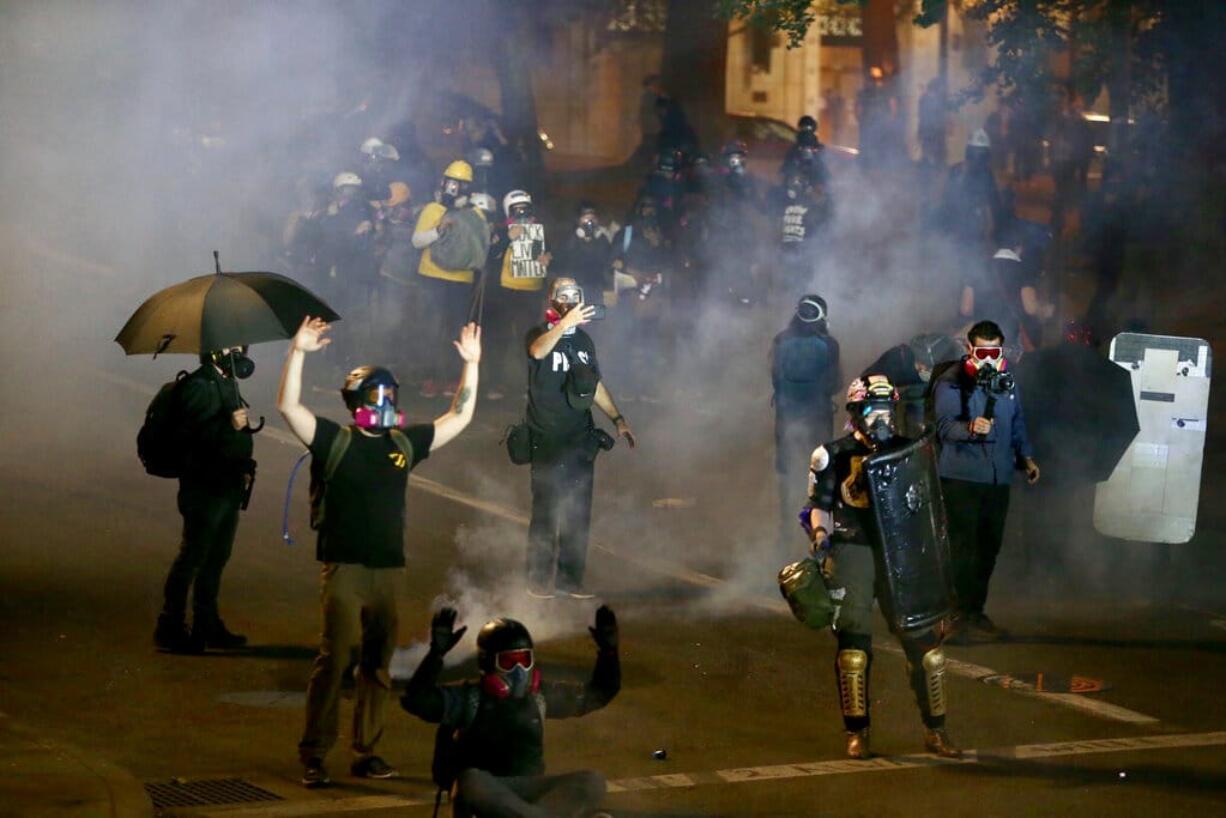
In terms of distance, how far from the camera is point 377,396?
26.5 ft

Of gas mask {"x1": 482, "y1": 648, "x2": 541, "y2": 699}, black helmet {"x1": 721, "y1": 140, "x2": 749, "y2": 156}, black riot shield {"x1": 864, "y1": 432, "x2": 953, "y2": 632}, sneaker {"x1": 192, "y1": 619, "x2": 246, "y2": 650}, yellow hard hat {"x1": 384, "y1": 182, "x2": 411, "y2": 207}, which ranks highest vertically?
black helmet {"x1": 721, "y1": 140, "x2": 749, "y2": 156}

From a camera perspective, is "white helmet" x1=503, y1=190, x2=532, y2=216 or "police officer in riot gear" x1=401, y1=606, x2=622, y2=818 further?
"white helmet" x1=503, y1=190, x2=532, y2=216

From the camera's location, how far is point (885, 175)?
25.0m

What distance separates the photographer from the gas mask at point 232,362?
10172 millimetres

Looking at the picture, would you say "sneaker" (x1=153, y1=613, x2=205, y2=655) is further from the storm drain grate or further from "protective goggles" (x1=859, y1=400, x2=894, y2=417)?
"protective goggles" (x1=859, y1=400, x2=894, y2=417)

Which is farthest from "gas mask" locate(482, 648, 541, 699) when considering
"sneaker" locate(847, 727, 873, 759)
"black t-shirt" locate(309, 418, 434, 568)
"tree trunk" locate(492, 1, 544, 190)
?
"tree trunk" locate(492, 1, 544, 190)

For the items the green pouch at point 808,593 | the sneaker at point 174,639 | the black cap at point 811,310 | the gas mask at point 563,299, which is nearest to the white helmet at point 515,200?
the black cap at point 811,310

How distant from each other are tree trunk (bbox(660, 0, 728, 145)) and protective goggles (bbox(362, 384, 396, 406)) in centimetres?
1922

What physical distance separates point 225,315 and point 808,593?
280 centimetres

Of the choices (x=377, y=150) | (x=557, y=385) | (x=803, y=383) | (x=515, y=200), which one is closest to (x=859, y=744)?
(x=557, y=385)

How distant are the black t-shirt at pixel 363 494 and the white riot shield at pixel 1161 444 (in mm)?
5514

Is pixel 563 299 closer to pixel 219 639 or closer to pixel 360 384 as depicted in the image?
pixel 219 639

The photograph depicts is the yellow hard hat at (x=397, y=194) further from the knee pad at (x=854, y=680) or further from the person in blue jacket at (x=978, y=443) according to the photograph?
the knee pad at (x=854, y=680)

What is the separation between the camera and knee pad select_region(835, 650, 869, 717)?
8.63m
